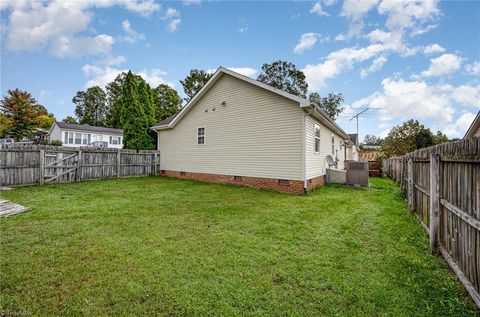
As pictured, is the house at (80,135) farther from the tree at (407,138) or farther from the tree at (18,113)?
the tree at (407,138)

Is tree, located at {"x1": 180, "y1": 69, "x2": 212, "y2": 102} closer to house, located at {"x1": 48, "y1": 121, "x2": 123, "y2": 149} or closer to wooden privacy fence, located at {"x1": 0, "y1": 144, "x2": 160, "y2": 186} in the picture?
house, located at {"x1": 48, "y1": 121, "x2": 123, "y2": 149}

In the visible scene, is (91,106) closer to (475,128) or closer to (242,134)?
(242,134)

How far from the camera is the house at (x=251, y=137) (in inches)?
386

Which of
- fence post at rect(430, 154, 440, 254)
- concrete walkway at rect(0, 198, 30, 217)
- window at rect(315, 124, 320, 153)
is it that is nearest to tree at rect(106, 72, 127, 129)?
concrete walkway at rect(0, 198, 30, 217)

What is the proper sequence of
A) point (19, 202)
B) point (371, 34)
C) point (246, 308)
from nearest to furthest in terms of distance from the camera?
point (246, 308), point (19, 202), point (371, 34)

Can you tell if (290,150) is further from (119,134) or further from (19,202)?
(119,134)

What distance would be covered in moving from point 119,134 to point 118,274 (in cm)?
4097

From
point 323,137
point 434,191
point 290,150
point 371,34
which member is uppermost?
point 371,34

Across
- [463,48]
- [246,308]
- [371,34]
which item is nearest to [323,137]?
[371,34]

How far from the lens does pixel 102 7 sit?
10.2 metres

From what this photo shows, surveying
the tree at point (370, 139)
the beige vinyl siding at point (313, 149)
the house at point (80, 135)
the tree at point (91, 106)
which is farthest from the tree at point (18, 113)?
the tree at point (370, 139)

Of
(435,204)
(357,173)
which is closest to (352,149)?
(357,173)

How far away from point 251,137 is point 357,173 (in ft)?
18.3

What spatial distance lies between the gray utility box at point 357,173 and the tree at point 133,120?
48.7 ft
